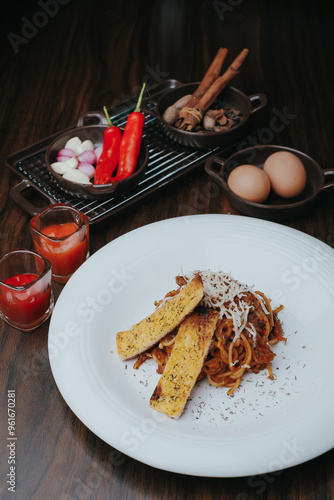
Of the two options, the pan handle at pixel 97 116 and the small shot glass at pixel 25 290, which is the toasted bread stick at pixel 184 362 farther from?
the pan handle at pixel 97 116

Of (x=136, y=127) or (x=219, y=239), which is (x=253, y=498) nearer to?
(x=219, y=239)

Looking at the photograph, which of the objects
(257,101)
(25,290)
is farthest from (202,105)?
(25,290)

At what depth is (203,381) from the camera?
178 cm

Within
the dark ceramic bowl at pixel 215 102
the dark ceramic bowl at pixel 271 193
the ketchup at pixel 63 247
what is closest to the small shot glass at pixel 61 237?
the ketchup at pixel 63 247

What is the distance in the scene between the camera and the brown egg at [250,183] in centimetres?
238

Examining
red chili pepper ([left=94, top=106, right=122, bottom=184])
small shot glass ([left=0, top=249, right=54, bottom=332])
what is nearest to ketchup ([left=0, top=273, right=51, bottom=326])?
small shot glass ([left=0, top=249, right=54, bottom=332])

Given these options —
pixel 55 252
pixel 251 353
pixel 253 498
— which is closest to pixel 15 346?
pixel 55 252

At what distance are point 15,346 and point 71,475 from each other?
0.54 metres

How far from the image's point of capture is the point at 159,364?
1.80 meters

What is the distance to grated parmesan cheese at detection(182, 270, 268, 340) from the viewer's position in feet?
5.92

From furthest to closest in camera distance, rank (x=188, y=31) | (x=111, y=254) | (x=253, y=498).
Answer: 1. (x=188, y=31)
2. (x=111, y=254)
3. (x=253, y=498)

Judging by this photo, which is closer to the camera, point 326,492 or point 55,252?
point 326,492

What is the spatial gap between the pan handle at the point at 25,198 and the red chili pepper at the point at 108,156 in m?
0.25

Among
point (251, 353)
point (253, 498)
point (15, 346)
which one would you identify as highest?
point (251, 353)
